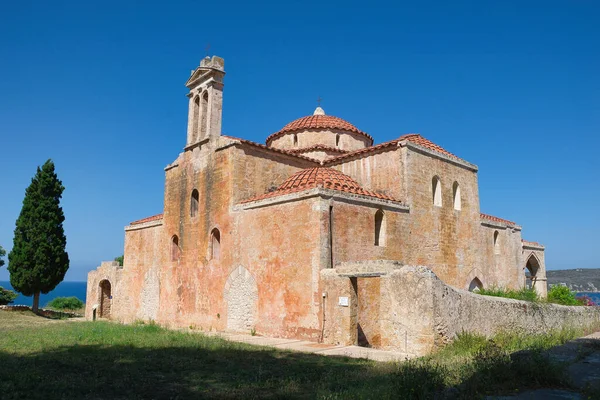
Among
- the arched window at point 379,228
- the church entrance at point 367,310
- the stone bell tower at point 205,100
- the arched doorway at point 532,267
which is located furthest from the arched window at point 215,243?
the arched doorway at point 532,267

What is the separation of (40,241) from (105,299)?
172 inches

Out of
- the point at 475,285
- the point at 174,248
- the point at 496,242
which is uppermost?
the point at 496,242

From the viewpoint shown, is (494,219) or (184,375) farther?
(494,219)

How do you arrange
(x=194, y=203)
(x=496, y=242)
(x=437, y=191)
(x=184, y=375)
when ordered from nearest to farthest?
(x=184, y=375), (x=437, y=191), (x=194, y=203), (x=496, y=242)

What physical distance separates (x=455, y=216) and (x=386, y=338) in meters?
8.36

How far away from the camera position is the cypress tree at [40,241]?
2367 centimetres

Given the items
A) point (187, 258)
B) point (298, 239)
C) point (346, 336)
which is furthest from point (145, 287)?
point (346, 336)

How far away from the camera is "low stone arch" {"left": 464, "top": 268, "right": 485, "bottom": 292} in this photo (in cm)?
1764

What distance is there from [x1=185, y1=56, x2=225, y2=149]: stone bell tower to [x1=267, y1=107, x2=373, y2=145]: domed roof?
422 centimetres

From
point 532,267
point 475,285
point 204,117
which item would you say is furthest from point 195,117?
point 532,267

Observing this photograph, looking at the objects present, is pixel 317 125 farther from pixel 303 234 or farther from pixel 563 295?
pixel 563 295

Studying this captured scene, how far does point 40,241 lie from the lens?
2384cm

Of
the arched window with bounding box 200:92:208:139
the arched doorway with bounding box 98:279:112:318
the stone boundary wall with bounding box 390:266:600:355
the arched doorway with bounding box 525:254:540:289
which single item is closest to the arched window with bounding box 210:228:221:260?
the arched window with bounding box 200:92:208:139

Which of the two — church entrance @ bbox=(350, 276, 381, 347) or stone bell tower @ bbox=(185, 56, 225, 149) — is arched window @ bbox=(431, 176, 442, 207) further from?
stone bell tower @ bbox=(185, 56, 225, 149)
